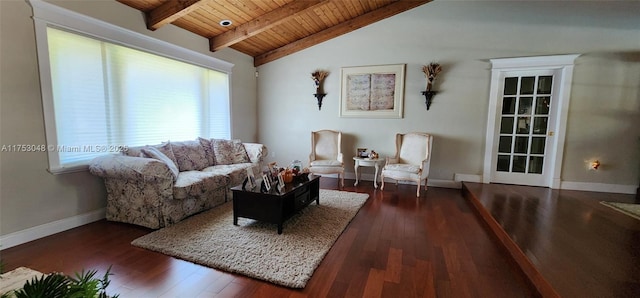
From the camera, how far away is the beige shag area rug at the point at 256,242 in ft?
6.56

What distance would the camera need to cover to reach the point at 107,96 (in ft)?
9.83

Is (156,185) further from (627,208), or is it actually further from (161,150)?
(627,208)

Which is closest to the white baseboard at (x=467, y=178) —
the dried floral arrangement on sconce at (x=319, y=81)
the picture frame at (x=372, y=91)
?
the picture frame at (x=372, y=91)

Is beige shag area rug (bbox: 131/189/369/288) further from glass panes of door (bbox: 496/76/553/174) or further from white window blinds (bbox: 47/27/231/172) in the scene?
glass panes of door (bbox: 496/76/553/174)

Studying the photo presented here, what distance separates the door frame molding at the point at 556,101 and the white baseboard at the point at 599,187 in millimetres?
141

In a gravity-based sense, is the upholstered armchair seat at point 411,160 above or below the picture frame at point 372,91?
below

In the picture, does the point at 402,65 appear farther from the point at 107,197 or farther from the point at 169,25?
the point at 107,197

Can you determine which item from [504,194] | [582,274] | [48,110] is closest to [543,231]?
[582,274]

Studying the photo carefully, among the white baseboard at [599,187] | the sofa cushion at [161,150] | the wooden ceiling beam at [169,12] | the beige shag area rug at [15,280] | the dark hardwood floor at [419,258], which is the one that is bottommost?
the dark hardwood floor at [419,258]

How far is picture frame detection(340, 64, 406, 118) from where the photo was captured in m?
4.62

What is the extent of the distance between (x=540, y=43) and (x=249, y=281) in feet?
16.2

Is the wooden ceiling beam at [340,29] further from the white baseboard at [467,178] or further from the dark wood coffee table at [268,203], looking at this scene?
the dark wood coffee table at [268,203]

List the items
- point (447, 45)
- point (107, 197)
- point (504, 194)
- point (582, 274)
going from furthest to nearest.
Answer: point (447, 45) → point (504, 194) → point (107, 197) → point (582, 274)

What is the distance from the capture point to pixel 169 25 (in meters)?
3.67
